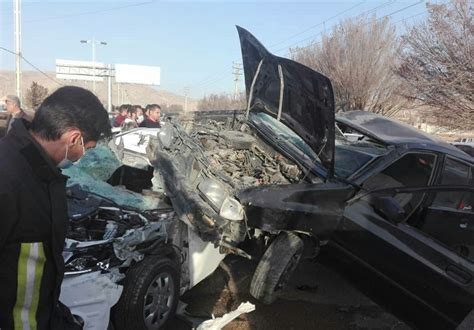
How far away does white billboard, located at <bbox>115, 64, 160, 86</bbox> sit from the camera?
208ft

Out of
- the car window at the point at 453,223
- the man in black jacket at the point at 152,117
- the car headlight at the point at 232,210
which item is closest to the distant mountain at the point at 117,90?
the man in black jacket at the point at 152,117

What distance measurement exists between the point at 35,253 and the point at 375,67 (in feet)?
74.3

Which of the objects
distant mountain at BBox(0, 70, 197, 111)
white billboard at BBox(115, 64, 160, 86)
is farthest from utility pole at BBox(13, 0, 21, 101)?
distant mountain at BBox(0, 70, 197, 111)

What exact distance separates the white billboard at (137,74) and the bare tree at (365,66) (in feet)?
147

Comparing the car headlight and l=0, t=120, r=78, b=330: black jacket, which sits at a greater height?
l=0, t=120, r=78, b=330: black jacket

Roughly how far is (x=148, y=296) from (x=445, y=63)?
12798mm

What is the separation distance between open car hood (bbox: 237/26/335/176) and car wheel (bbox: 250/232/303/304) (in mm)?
692

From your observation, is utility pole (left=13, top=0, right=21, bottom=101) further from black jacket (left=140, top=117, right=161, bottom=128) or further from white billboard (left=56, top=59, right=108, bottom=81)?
white billboard (left=56, top=59, right=108, bottom=81)

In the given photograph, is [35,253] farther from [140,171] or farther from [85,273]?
[140,171]

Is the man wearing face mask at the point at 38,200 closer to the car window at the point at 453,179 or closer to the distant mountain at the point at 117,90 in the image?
the car window at the point at 453,179

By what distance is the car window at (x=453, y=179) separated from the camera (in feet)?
14.3

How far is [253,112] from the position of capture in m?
5.10

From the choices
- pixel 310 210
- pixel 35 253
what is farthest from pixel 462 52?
pixel 35 253

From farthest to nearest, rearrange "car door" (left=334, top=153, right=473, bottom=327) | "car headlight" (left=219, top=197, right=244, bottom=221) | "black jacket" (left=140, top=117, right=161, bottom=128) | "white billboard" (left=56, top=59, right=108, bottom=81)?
1. "white billboard" (left=56, top=59, right=108, bottom=81)
2. "black jacket" (left=140, top=117, right=161, bottom=128)
3. "car headlight" (left=219, top=197, right=244, bottom=221)
4. "car door" (left=334, top=153, right=473, bottom=327)
